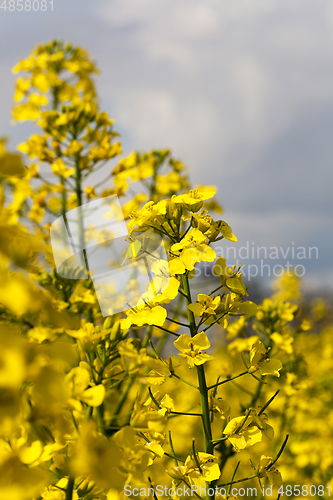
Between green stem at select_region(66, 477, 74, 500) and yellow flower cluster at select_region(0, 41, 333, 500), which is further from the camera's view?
green stem at select_region(66, 477, 74, 500)

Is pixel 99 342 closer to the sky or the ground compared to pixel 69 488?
closer to the sky

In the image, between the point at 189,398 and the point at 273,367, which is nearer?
the point at 273,367

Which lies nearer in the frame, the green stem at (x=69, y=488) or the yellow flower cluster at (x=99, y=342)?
the yellow flower cluster at (x=99, y=342)

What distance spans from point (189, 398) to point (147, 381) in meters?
4.02

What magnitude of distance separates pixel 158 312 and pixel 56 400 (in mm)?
517

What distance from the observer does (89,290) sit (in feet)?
5.61

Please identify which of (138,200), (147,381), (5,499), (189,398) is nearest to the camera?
(5,499)

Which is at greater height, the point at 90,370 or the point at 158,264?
the point at 158,264

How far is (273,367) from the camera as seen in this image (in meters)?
1.16

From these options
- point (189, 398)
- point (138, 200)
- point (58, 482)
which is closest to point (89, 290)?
point (58, 482)

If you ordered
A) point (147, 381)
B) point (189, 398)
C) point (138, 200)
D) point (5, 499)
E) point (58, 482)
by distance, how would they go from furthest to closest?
point (189, 398), point (138, 200), point (147, 381), point (58, 482), point (5, 499)

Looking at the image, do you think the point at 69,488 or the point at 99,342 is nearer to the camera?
the point at 69,488

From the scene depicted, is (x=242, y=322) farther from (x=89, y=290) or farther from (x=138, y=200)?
(x=138, y=200)

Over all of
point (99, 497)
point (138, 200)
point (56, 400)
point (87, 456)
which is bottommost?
point (99, 497)
